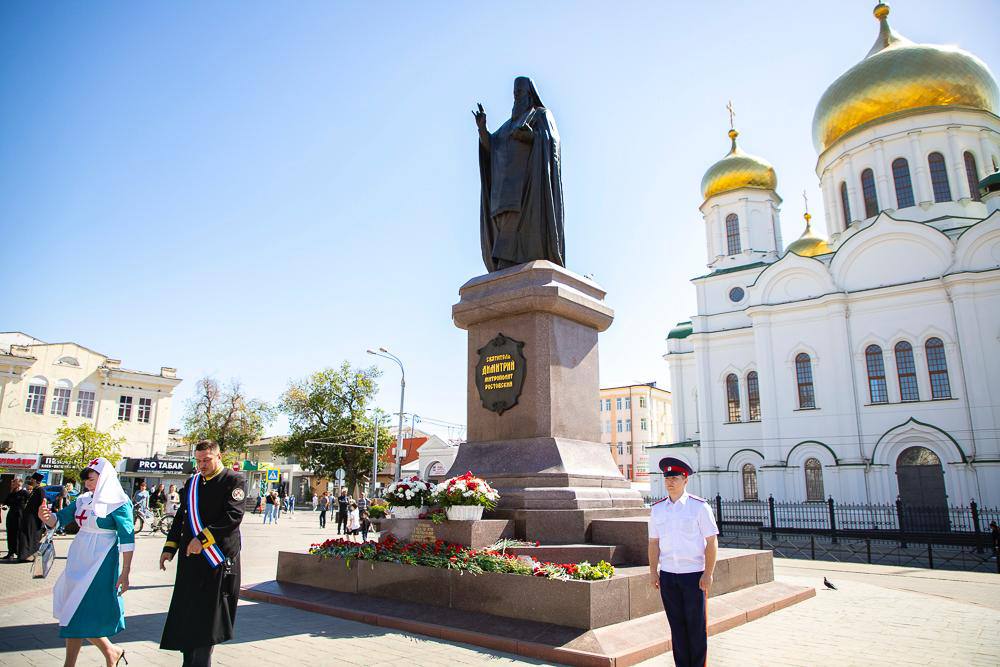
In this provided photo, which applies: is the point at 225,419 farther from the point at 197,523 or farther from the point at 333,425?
the point at 197,523

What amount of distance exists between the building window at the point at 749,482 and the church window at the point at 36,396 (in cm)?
4270

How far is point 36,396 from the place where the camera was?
39344 mm

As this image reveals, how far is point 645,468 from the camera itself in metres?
67.9

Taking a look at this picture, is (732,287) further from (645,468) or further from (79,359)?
(79,359)

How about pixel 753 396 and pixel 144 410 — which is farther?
pixel 144 410

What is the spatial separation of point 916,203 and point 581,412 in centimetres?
3543

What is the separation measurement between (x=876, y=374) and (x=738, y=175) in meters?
17.0

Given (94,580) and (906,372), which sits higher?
(906,372)

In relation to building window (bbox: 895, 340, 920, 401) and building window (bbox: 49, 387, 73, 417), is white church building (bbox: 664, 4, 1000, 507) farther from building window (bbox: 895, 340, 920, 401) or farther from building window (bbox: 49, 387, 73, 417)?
building window (bbox: 49, 387, 73, 417)

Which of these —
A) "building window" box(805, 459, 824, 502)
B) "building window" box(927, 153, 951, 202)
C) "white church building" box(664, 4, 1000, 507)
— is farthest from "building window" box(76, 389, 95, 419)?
"building window" box(927, 153, 951, 202)

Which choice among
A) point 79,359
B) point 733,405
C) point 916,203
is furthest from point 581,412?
point 79,359

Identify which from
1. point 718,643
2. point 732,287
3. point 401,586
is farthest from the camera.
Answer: point 732,287

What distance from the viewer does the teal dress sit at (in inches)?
189

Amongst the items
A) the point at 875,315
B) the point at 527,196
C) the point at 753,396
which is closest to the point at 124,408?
the point at 753,396
